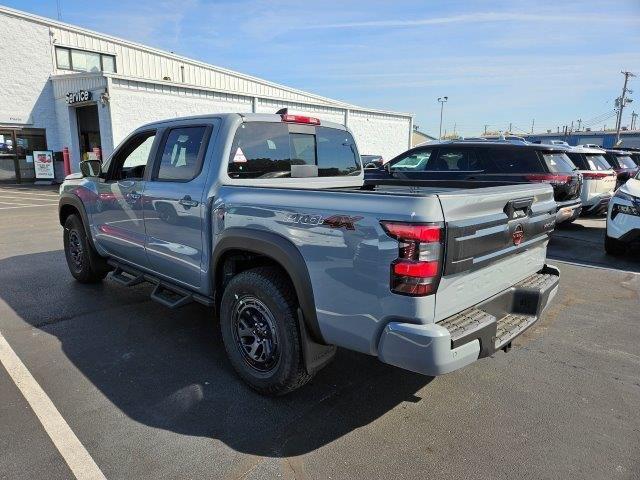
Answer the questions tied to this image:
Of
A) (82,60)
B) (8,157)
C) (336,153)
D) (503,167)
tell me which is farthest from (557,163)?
(8,157)

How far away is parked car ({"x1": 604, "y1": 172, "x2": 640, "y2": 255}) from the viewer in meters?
6.85

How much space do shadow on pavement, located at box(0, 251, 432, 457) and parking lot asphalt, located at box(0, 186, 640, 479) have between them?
0.04 ft

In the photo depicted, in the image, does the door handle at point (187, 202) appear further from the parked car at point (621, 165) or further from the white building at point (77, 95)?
the white building at point (77, 95)

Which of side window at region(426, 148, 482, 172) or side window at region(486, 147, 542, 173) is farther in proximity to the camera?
side window at region(426, 148, 482, 172)

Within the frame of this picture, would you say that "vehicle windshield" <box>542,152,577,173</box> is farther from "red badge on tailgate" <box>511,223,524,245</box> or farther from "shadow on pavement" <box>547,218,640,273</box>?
"red badge on tailgate" <box>511,223,524,245</box>

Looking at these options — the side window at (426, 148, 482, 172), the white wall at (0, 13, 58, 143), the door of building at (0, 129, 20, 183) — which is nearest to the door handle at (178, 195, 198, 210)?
the side window at (426, 148, 482, 172)

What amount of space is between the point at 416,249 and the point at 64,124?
2240 centimetres

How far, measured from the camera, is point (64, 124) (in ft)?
67.6

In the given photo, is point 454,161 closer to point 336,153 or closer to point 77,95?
point 336,153

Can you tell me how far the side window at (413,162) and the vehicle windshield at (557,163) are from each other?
2.24 metres

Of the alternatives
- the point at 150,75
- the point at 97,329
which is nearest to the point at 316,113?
the point at 150,75

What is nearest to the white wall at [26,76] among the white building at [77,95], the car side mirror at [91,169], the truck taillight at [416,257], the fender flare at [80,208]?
the white building at [77,95]

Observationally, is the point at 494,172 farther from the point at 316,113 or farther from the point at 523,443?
the point at 316,113

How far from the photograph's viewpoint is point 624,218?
7.05 meters
